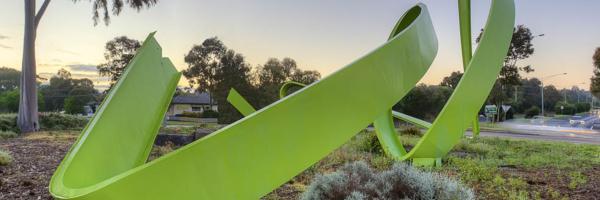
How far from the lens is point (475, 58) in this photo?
6.76 m

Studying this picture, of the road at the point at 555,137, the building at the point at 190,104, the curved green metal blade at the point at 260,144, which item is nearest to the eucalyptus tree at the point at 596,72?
the road at the point at 555,137

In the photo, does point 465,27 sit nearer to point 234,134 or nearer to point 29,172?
point 234,134

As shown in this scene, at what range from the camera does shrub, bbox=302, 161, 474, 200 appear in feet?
15.6

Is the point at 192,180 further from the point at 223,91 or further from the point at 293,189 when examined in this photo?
the point at 223,91

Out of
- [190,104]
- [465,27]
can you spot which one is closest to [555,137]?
[465,27]

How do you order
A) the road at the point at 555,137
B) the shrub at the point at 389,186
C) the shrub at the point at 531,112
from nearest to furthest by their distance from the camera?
1. the shrub at the point at 389,186
2. the road at the point at 555,137
3. the shrub at the point at 531,112

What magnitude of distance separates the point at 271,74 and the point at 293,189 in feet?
127

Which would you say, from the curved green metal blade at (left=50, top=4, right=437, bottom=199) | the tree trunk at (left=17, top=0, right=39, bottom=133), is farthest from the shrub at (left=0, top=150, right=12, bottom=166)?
the tree trunk at (left=17, top=0, right=39, bottom=133)

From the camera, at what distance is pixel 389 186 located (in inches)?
192

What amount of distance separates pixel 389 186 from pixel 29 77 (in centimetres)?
2266

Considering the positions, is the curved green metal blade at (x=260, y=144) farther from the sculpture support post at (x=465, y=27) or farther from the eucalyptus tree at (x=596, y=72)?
the eucalyptus tree at (x=596, y=72)

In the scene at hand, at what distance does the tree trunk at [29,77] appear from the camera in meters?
21.3

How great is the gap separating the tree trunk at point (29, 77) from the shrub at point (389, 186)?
21.3 metres

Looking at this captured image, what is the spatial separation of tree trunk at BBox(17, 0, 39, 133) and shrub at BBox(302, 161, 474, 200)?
69.7 ft
